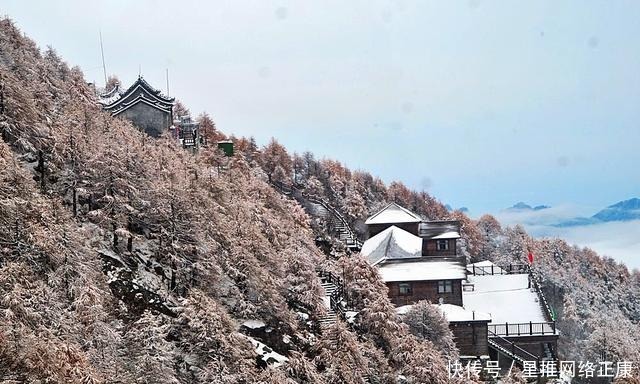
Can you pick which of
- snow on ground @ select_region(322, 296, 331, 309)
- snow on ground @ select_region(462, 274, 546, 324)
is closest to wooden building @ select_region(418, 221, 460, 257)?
snow on ground @ select_region(462, 274, 546, 324)

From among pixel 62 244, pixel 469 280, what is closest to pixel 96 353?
pixel 62 244

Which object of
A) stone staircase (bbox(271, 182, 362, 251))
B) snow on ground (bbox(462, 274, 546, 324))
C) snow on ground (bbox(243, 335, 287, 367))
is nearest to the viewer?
snow on ground (bbox(243, 335, 287, 367))

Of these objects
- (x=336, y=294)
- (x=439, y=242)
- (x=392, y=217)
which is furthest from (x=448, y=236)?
(x=336, y=294)

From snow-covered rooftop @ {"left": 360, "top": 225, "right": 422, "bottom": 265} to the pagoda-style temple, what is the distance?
1571 cm

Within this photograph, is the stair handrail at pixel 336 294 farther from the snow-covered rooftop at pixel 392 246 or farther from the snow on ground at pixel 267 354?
the snow-covered rooftop at pixel 392 246

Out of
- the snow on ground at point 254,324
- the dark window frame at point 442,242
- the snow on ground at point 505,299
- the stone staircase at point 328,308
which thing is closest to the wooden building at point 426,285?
the snow on ground at point 505,299

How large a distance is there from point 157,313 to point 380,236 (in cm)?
2577

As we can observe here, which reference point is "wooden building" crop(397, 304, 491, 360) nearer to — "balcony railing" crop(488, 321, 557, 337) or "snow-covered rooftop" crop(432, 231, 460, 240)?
"balcony railing" crop(488, 321, 557, 337)

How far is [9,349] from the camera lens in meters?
12.9

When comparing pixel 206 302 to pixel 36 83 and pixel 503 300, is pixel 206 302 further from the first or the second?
pixel 503 300

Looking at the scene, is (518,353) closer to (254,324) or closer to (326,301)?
(326,301)

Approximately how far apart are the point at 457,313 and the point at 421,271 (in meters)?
3.52

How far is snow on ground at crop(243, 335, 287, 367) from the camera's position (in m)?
21.5

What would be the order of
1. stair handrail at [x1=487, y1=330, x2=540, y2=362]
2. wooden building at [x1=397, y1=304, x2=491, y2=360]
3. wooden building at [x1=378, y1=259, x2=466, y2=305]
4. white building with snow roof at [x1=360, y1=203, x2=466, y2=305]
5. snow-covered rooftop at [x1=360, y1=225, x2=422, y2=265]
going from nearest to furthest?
1. stair handrail at [x1=487, y1=330, x2=540, y2=362]
2. wooden building at [x1=397, y1=304, x2=491, y2=360]
3. wooden building at [x1=378, y1=259, x2=466, y2=305]
4. white building with snow roof at [x1=360, y1=203, x2=466, y2=305]
5. snow-covered rooftop at [x1=360, y1=225, x2=422, y2=265]
